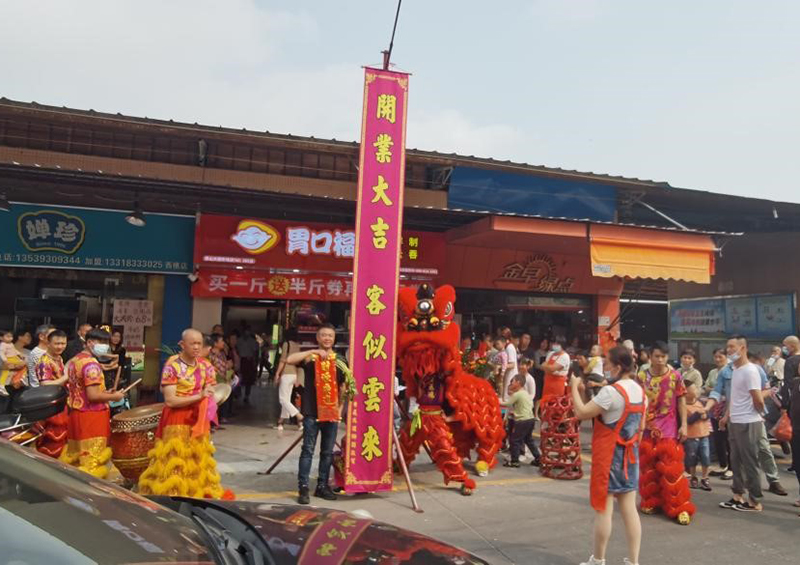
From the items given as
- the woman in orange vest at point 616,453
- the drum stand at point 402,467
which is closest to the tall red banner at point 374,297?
the drum stand at point 402,467

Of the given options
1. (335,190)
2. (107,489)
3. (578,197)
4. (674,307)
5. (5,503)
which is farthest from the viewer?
(674,307)

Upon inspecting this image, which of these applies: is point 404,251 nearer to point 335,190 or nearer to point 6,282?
point 335,190

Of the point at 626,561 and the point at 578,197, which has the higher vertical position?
the point at 578,197

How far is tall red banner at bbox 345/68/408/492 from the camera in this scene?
5.54m

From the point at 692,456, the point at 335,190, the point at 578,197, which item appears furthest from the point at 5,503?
the point at 578,197

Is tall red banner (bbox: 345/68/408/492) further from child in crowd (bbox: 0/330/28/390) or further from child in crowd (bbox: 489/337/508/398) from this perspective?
child in crowd (bbox: 0/330/28/390)

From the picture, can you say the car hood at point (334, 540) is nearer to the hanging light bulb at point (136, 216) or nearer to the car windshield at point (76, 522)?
the car windshield at point (76, 522)

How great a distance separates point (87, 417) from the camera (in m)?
5.03

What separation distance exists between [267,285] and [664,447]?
22.9ft

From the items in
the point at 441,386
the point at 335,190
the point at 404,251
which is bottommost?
the point at 441,386

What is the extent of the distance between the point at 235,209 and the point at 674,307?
11664mm

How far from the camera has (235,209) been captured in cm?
997

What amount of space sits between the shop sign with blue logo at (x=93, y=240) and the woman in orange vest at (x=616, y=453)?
7.99m

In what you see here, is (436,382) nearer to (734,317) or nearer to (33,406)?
(33,406)
